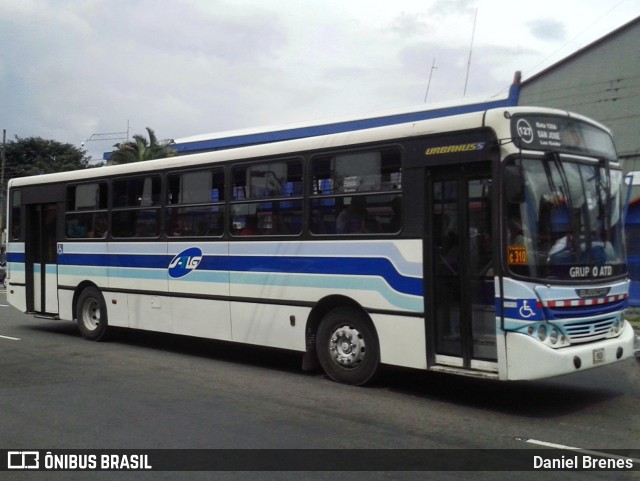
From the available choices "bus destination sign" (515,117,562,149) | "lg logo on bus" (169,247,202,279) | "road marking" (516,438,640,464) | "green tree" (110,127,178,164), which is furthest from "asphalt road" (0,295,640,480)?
"green tree" (110,127,178,164)

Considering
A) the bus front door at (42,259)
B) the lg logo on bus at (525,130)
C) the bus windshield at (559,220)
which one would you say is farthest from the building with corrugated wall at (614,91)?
the bus front door at (42,259)

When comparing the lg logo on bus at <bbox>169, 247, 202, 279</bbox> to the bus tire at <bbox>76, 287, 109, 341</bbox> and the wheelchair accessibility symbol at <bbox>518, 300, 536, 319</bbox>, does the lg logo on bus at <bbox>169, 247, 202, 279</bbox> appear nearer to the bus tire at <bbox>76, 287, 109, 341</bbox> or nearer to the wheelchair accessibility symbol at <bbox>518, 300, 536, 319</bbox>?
the bus tire at <bbox>76, 287, 109, 341</bbox>

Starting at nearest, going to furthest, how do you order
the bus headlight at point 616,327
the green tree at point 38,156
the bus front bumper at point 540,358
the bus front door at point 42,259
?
the bus front bumper at point 540,358 → the bus headlight at point 616,327 → the bus front door at point 42,259 → the green tree at point 38,156

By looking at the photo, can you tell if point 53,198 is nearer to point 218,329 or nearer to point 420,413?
point 218,329

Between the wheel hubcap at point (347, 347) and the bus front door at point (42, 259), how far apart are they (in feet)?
22.6

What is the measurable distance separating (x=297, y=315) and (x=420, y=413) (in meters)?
2.39

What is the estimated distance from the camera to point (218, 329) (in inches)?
404

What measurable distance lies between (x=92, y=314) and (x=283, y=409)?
21.4 ft

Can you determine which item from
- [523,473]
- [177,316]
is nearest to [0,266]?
[177,316]

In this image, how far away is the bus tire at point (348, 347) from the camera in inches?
331

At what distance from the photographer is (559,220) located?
7.27 m

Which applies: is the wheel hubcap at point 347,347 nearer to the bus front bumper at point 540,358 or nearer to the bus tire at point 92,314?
the bus front bumper at point 540,358

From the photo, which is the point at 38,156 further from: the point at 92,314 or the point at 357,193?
the point at 357,193

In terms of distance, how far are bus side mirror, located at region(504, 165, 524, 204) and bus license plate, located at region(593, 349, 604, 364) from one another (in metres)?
1.78
